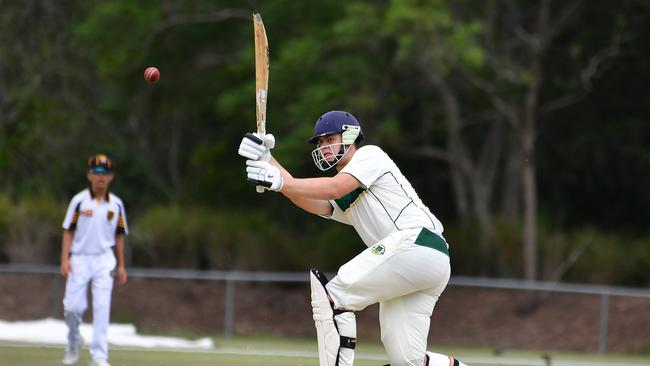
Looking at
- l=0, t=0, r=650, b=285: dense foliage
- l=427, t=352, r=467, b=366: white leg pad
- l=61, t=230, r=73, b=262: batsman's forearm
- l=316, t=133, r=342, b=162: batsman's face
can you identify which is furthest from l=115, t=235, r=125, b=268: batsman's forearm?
l=0, t=0, r=650, b=285: dense foliage

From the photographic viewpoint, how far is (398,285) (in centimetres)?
705

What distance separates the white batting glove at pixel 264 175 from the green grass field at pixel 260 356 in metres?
3.66

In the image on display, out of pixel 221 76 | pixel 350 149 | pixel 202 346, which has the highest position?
pixel 221 76

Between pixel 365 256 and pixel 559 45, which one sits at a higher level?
pixel 559 45

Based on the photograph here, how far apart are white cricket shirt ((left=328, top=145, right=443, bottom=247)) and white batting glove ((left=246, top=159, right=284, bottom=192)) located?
44 centimetres

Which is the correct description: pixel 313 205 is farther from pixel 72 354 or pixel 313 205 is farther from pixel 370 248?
pixel 72 354

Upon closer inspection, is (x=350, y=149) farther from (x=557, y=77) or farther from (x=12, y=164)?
(x=12, y=164)

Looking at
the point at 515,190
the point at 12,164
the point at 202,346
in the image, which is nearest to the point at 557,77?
the point at 515,190

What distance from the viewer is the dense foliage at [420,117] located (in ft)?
62.6

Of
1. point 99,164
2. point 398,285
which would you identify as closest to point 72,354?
point 99,164

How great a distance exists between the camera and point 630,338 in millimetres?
16203

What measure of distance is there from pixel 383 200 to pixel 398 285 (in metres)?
0.54

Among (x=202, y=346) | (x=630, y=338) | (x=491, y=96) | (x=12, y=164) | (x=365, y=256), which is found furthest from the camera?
(x=12, y=164)

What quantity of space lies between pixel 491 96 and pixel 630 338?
5.34m
